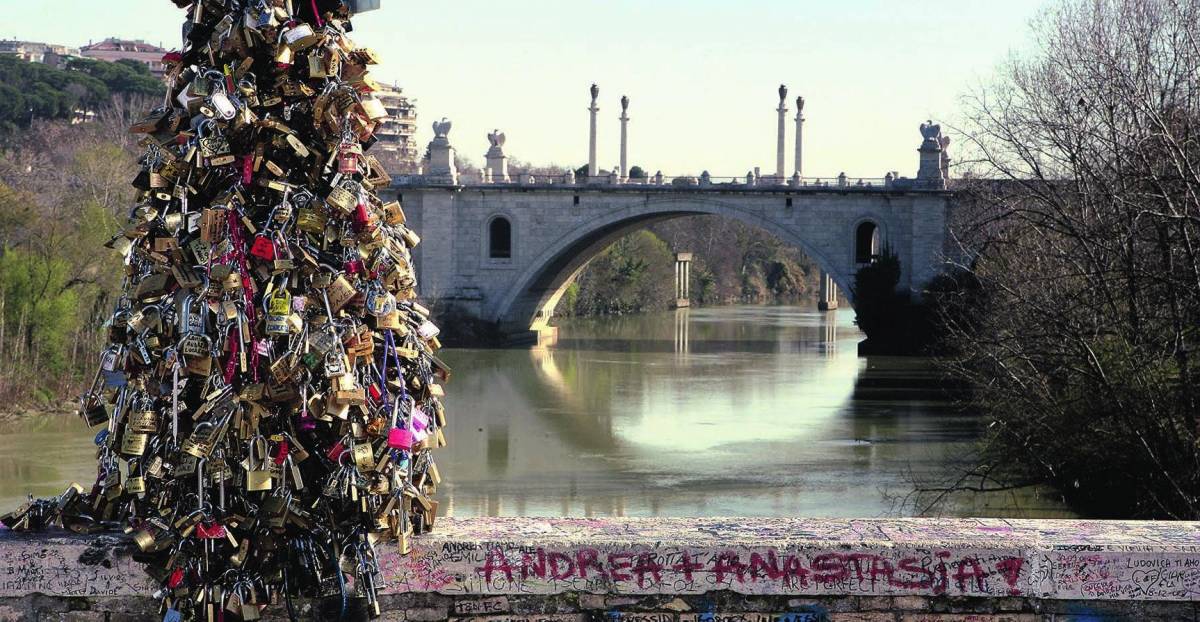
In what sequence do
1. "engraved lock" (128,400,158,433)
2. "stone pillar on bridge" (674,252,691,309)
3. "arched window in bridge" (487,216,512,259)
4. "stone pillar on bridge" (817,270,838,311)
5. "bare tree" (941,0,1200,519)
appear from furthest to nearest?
"stone pillar on bridge" (817,270,838,311) < "stone pillar on bridge" (674,252,691,309) < "arched window in bridge" (487,216,512,259) < "bare tree" (941,0,1200,519) < "engraved lock" (128,400,158,433)

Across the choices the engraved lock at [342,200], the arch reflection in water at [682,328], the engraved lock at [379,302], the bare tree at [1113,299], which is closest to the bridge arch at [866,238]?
the arch reflection in water at [682,328]

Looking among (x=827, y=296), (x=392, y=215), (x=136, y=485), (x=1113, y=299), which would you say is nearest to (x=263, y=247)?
(x=392, y=215)

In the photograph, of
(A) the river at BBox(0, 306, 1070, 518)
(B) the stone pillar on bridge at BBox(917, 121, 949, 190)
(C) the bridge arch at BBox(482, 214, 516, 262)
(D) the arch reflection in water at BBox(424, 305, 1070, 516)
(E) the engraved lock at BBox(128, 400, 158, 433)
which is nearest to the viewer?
(E) the engraved lock at BBox(128, 400, 158, 433)

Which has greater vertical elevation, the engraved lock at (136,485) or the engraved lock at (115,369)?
the engraved lock at (115,369)

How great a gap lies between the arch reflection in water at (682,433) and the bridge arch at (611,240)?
8.72 ft

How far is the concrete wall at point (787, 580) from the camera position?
14.4 ft

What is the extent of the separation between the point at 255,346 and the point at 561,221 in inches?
1493

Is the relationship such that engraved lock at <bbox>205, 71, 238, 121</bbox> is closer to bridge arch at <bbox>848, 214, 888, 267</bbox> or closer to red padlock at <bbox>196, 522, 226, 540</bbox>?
red padlock at <bbox>196, 522, 226, 540</bbox>

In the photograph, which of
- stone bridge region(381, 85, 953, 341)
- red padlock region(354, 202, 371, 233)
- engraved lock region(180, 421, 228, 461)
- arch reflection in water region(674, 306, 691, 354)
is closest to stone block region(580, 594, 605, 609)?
engraved lock region(180, 421, 228, 461)

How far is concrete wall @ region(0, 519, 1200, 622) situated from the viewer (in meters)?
4.39

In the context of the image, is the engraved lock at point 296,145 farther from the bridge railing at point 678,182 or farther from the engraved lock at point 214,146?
the bridge railing at point 678,182

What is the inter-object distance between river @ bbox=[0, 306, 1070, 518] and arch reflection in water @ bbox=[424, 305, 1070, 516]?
38mm

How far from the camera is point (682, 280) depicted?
59.7 m

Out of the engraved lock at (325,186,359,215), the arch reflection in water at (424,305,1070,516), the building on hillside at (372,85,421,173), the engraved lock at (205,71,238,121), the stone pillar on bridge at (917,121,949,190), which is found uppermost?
the building on hillside at (372,85,421,173)
